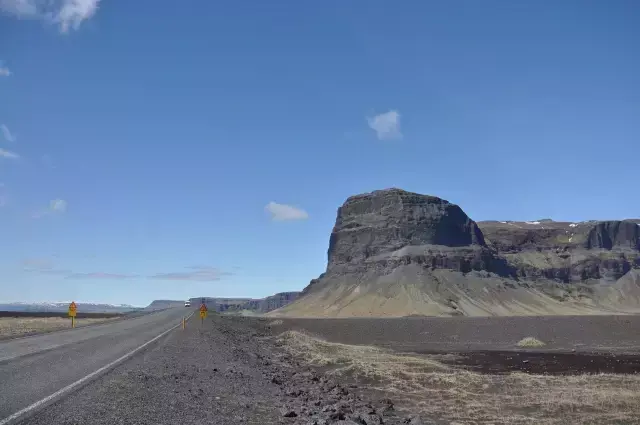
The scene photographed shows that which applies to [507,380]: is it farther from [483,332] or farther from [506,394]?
[483,332]

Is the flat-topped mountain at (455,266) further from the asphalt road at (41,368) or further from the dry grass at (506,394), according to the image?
the asphalt road at (41,368)

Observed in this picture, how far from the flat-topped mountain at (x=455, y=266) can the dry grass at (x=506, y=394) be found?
306ft

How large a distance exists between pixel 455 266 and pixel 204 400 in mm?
139286

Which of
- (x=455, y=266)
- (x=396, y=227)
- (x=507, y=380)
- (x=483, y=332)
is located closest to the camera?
(x=507, y=380)

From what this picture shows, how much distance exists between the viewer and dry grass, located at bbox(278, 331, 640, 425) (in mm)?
16547

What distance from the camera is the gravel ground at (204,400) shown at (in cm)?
1108

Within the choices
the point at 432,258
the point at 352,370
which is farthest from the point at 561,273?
the point at 352,370

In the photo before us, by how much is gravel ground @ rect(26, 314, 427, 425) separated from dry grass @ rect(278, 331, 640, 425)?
79.7 inches

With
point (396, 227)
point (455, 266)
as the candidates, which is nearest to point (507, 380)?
point (455, 266)

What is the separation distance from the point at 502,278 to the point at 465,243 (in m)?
18.8

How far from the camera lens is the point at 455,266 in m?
147

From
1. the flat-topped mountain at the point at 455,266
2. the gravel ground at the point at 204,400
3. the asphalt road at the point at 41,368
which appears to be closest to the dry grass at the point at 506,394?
the gravel ground at the point at 204,400

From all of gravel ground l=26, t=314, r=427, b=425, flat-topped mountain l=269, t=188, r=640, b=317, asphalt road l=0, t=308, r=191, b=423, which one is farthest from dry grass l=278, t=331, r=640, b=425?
flat-topped mountain l=269, t=188, r=640, b=317

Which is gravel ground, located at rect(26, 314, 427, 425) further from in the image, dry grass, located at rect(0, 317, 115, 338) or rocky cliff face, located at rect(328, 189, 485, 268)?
rocky cliff face, located at rect(328, 189, 485, 268)
